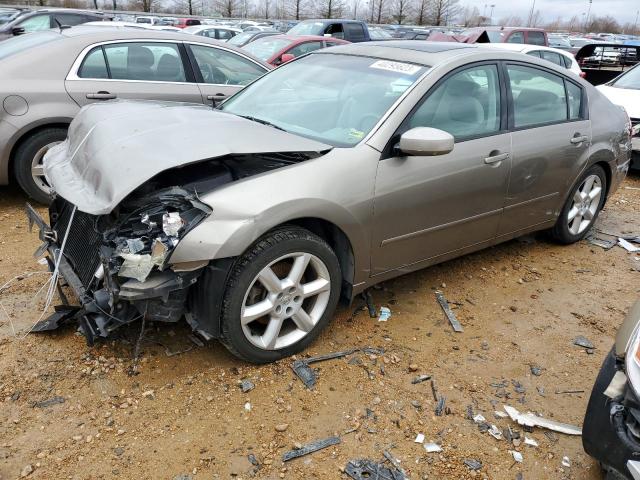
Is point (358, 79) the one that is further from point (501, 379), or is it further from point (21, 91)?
point (21, 91)

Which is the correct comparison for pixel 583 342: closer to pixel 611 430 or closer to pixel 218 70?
pixel 611 430

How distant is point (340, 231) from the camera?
3.04 meters

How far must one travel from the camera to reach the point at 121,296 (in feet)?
8.00

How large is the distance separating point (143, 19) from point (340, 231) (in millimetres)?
30827

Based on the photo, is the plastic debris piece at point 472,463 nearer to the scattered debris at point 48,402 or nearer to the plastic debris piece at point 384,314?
the plastic debris piece at point 384,314

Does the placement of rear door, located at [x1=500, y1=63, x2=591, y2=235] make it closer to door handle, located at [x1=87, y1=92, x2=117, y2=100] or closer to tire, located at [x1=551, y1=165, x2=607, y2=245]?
tire, located at [x1=551, y1=165, x2=607, y2=245]

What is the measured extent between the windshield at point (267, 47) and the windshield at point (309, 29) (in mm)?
3659

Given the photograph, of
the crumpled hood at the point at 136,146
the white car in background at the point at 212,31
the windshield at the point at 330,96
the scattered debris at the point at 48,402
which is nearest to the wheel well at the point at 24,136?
the crumpled hood at the point at 136,146

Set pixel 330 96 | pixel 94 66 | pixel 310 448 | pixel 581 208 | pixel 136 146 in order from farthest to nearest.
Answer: pixel 94 66 → pixel 581 208 → pixel 330 96 → pixel 136 146 → pixel 310 448

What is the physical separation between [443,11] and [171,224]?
2309 inches

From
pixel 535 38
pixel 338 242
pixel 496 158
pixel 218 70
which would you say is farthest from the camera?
pixel 535 38

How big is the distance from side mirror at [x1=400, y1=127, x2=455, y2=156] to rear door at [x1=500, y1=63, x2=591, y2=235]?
99 cm

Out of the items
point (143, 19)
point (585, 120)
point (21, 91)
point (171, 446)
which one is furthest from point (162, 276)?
point (143, 19)

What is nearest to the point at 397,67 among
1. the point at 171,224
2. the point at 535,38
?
the point at 171,224
